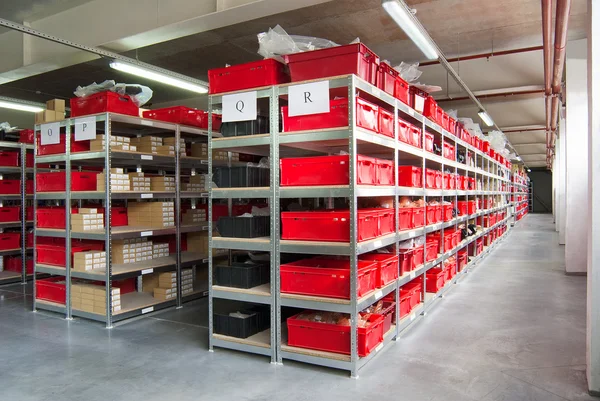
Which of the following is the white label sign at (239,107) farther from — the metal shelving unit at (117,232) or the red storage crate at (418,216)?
the red storage crate at (418,216)

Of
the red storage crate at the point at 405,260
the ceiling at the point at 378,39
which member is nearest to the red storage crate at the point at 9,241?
the ceiling at the point at 378,39

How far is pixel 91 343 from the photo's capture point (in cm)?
454

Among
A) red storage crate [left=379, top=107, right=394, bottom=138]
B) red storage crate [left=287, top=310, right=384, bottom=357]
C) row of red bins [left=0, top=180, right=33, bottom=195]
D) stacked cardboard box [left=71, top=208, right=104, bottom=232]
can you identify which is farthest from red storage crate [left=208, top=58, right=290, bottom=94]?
row of red bins [left=0, top=180, right=33, bottom=195]

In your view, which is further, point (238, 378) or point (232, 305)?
point (232, 305)

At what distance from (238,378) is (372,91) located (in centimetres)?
277

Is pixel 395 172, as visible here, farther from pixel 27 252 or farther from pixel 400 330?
pixel 27 252

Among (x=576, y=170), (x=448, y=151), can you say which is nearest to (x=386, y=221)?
(x=448, y=151)

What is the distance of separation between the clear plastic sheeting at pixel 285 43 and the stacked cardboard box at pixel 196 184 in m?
3.12

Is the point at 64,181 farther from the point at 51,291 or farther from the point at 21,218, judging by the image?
the point at 21,218

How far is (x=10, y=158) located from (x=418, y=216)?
7.53 m

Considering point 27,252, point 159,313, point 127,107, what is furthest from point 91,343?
point 27,252

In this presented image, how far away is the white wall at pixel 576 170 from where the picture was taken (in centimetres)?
790

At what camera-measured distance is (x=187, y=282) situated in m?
6.25

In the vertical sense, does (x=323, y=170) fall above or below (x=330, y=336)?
above
